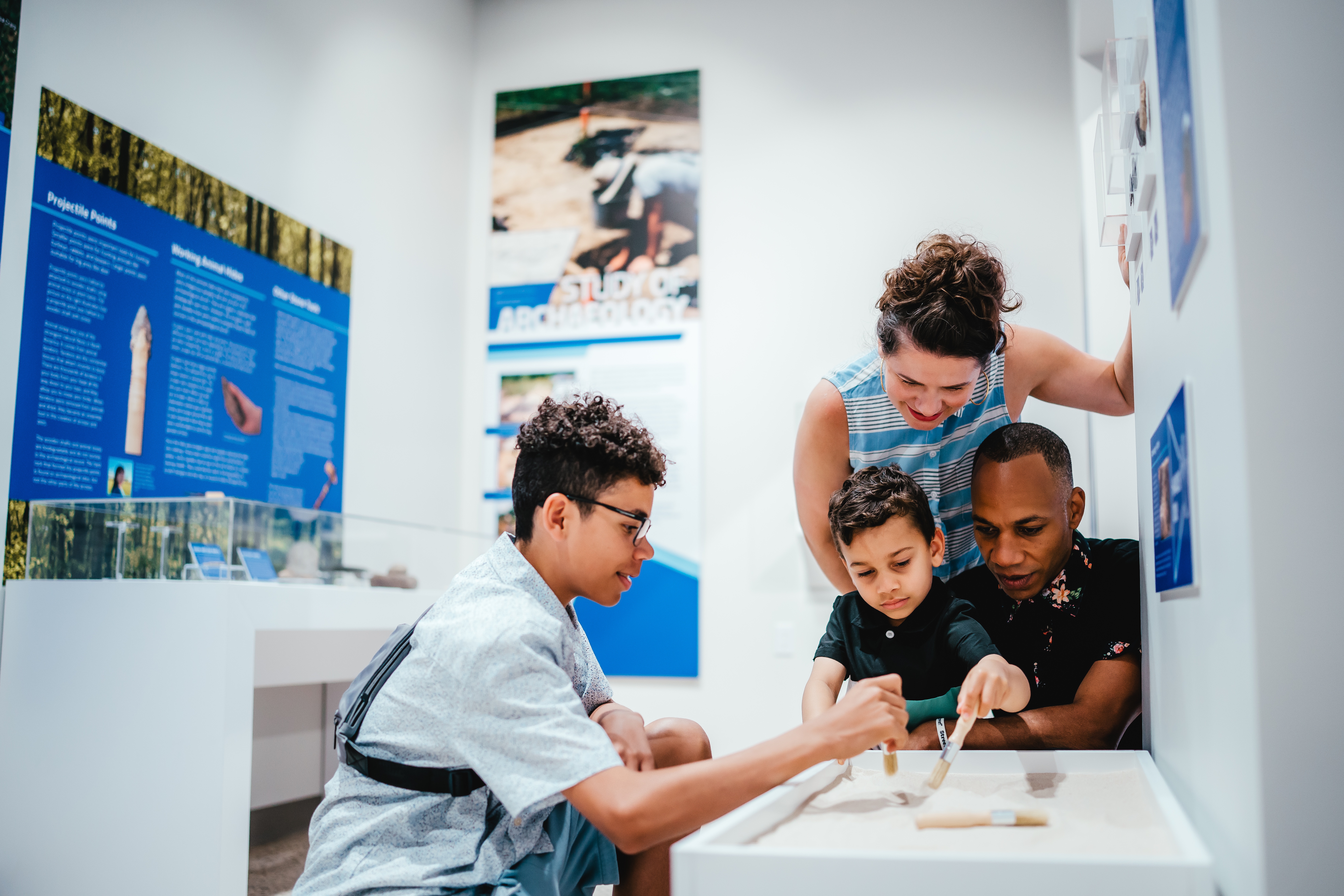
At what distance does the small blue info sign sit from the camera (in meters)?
1.10

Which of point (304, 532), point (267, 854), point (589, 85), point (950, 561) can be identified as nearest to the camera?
point (950, 561)

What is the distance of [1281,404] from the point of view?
0.84 metres

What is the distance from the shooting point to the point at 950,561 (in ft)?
7.01

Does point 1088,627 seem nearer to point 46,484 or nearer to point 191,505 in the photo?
point 191,505

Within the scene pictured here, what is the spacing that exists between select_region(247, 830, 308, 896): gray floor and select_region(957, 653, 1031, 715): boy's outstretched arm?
1832mm

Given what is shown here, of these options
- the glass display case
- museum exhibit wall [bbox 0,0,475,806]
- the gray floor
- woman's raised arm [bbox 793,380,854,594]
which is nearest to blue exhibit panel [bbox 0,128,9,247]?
museum exhibit wall [bbox 0,0,475,806]

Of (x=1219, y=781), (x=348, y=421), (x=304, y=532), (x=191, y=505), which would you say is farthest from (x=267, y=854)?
(x=1219, y=781)

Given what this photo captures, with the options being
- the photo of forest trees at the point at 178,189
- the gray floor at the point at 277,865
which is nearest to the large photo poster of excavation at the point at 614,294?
the photo of forest trees at the point at 178,189

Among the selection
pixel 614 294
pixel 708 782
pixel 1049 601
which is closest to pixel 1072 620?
pixel 1049 601

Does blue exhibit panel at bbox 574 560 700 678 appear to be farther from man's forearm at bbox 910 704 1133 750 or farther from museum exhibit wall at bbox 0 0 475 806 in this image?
man's forearm at bbox 910 704 1133 750

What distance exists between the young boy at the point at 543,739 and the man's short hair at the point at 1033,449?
0.70 m

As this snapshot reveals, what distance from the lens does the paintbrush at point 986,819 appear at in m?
1.09

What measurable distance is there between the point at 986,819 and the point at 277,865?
8.19 ft

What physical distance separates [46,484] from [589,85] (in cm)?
295
